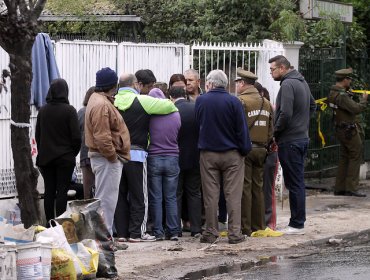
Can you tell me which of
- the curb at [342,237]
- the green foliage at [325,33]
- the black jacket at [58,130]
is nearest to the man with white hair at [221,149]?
the curb at [342,237]

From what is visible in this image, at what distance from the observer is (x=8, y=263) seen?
7984 mm

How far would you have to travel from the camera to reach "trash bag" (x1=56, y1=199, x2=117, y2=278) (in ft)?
30.1

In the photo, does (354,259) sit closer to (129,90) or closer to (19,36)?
(129,90)

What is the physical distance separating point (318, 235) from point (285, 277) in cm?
284

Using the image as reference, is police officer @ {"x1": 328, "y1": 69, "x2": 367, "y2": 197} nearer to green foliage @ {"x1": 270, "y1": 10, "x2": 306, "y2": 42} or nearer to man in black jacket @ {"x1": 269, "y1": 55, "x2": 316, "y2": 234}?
green foliage @ {"x1": 270, "y1": 10, "x2": 306, "y2": 42}

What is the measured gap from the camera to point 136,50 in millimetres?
13586

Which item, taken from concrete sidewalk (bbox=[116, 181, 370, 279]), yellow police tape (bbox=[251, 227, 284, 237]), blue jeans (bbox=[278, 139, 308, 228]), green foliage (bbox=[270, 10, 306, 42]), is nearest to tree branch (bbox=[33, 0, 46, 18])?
concrete sidewalk (bbox=[116, 181, 370, 279])

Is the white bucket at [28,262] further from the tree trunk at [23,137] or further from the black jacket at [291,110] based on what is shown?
the black jacket at [291,110]

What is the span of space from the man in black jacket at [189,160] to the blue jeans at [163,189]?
21 cm

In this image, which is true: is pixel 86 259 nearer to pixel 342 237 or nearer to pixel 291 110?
pixel 291 110

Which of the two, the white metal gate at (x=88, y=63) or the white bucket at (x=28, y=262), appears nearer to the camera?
the white bucket at (x=28, y=262)

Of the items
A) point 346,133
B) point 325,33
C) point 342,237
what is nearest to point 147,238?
point 342,237

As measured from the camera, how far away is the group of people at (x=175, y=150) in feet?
35.4

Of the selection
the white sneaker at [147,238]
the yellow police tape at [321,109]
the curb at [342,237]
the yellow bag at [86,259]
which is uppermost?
the yellow police tape at [321,109]
